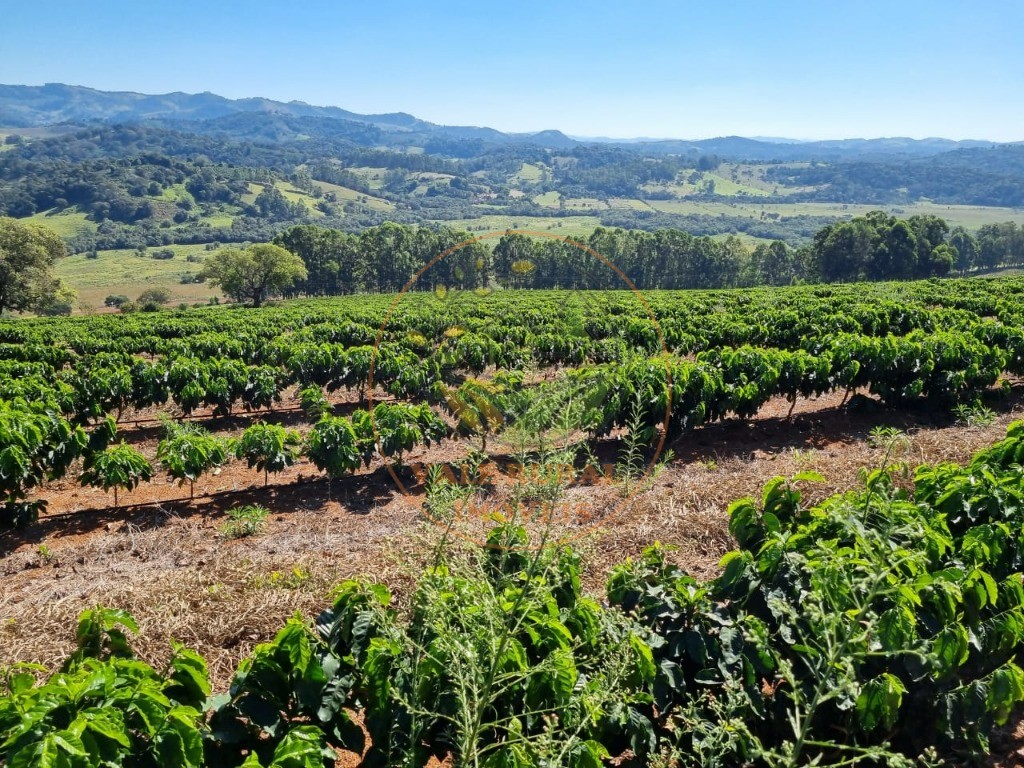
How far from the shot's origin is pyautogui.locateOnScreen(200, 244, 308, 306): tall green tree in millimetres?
61062

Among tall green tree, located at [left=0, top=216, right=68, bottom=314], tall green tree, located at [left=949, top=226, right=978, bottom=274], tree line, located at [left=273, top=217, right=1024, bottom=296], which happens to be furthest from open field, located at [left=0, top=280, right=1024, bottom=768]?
tall green tree, located at [left=949, top=226, right=978, bottom=274]

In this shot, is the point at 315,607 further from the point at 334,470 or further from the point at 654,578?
the point at 334,470

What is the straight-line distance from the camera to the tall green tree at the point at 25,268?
4503 cm

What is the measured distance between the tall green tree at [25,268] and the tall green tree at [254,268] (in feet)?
50.4

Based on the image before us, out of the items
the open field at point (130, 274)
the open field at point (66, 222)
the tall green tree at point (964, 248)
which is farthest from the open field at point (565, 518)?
the open field at point (66, 222)

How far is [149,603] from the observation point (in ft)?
→ 16.3

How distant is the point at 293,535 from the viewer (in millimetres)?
7598

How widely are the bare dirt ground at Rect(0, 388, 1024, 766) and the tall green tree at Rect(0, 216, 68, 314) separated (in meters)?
44.8

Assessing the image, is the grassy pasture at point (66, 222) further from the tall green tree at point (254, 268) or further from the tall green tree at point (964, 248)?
the tall green tree at point (964, 248)

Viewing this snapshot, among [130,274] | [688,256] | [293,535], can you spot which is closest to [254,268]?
[293,535]

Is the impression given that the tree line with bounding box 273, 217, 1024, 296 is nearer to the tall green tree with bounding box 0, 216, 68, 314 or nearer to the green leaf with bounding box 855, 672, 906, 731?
the tall green tree with bounding box 0, 216, 68, 314

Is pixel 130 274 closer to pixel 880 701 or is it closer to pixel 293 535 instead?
pixel 293 535

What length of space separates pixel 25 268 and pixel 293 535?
53820mm

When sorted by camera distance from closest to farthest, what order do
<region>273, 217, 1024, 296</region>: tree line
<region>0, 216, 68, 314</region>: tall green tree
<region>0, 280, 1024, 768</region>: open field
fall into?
<region>0, 280, 1024, 768</region>: open field < <region>0, 216, 68, 314</region>: tall green tree < <region>273, 217, 1024, 296</region>: tree line
